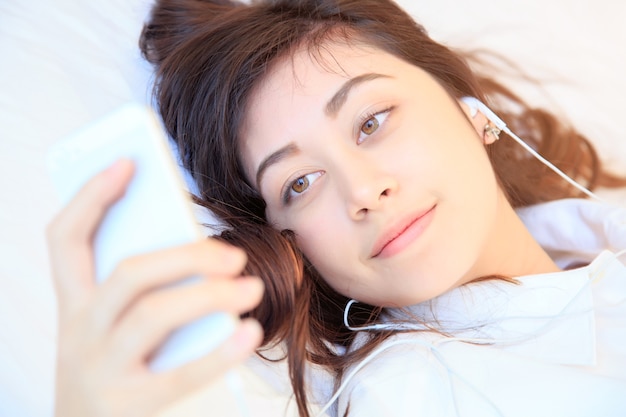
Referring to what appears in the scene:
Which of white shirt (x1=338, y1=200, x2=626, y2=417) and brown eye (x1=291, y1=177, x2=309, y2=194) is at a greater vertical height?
brown eye (x1=291, y1=177, x2=309, y2=194)

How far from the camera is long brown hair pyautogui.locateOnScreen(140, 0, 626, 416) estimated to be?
107cm

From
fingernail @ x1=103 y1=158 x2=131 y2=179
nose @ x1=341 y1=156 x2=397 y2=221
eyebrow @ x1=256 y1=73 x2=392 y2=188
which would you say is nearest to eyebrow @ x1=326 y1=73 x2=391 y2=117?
eyebrow @ x1=256 y1=73 x2=392 y2=188

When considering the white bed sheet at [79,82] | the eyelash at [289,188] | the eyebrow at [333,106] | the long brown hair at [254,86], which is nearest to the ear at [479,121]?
the long brown hair at [254,86]

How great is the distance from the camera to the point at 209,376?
0.57 meters

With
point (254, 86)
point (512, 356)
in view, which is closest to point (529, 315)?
point (512, 356)

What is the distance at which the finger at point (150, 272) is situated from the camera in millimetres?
560

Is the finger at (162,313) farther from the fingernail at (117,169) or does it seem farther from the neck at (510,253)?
the neck at (510,253)

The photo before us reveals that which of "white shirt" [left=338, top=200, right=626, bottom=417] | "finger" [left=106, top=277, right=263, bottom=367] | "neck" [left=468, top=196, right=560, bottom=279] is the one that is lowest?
"white shirt" [left=338, top=200, right=626, bottom=417]

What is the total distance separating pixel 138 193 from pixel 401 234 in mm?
528

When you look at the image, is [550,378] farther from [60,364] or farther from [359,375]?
[60,364]

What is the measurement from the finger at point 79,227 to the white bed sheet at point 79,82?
0.47 meters

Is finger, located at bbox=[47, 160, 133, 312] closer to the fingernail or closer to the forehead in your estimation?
the fingernail

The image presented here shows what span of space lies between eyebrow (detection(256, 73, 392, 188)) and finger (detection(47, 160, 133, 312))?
0.49 meters

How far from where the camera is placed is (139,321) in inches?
22.0
